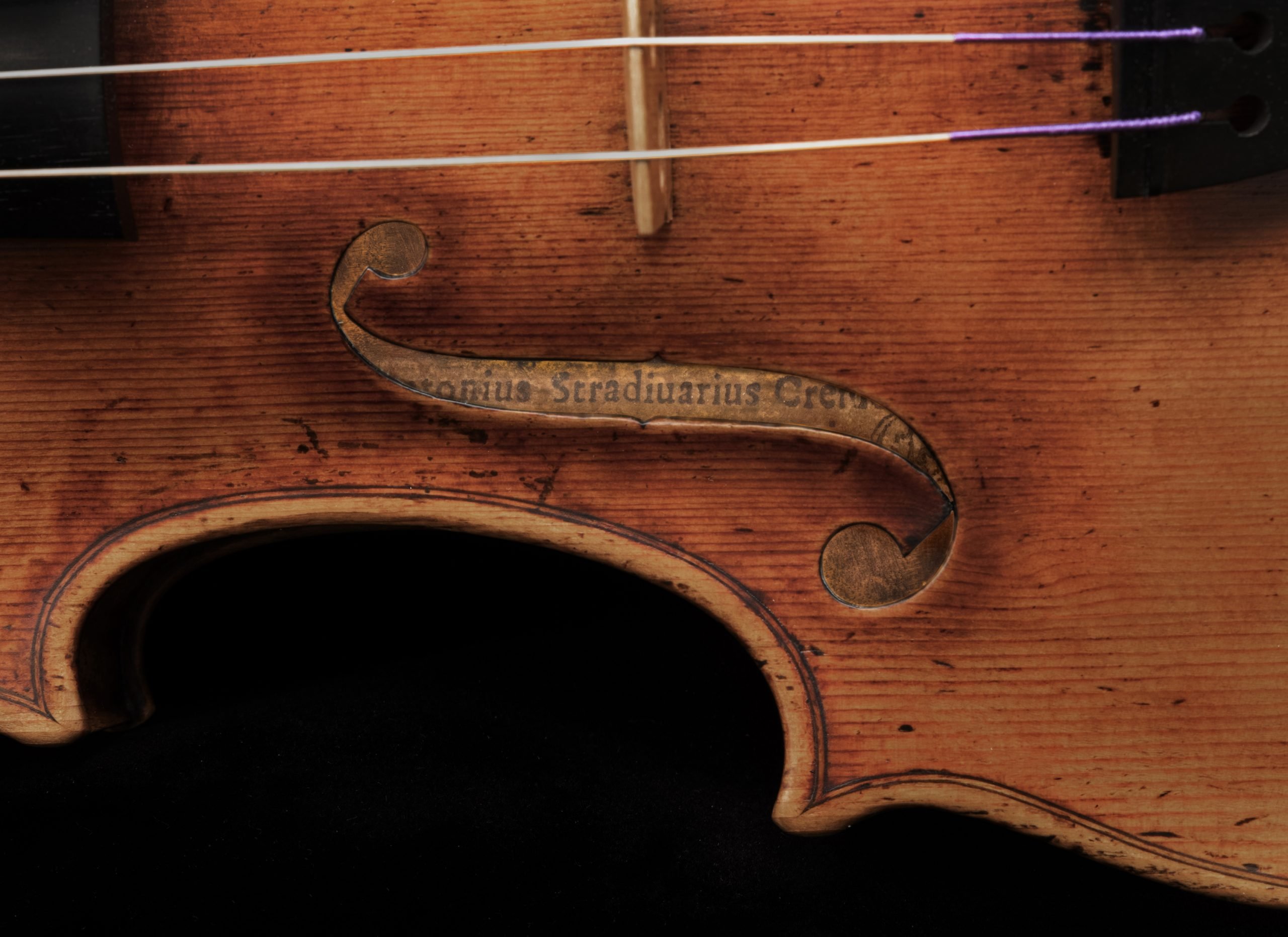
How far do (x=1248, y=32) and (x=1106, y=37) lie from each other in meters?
0.13

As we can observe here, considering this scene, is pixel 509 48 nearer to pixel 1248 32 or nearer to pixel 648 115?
pixel 648 115

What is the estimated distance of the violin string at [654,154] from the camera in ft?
2.16

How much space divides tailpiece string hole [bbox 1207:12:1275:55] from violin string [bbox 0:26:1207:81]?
14 mm

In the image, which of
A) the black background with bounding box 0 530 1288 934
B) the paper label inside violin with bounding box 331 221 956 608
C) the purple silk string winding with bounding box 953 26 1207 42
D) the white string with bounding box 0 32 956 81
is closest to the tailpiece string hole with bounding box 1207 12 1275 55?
the purple silk string winding with bounding box 953 26 1207 42

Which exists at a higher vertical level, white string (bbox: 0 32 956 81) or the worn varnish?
white string (bbox: 0 32 956 81)

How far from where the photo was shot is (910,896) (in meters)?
1.07

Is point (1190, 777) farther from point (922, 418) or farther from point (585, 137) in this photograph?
point (585, 137)

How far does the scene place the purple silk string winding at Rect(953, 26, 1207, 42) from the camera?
646 millimetres

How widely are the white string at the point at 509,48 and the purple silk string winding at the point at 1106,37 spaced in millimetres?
26

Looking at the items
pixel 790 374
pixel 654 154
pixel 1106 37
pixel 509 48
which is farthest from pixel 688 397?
pixel 1106 37

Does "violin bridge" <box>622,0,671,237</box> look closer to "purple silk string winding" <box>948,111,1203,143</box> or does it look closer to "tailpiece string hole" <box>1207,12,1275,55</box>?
"purple silk string winding" <box>948,111,1203,143</box>

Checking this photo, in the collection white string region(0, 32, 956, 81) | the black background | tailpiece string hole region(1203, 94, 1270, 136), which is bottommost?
the black background

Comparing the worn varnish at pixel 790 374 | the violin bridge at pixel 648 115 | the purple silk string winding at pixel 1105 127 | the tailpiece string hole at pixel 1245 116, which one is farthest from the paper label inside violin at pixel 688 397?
the tailpiece string hole at pixel 1245 116

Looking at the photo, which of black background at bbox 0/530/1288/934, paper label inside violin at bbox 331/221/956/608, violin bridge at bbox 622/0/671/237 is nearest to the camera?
violin bridge at bbox 622/0/671/237
